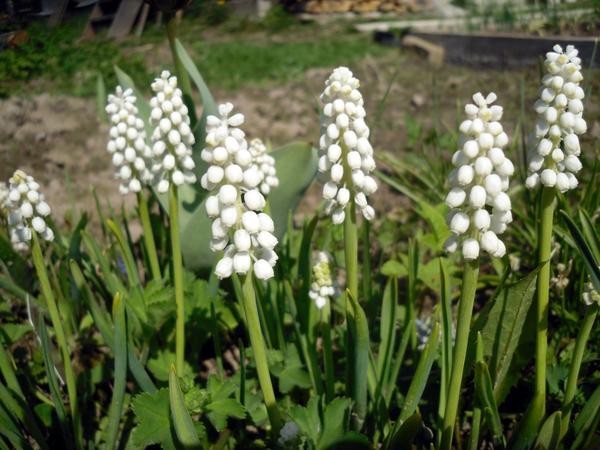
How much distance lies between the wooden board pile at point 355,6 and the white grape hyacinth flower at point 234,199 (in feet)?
32.3

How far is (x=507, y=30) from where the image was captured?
257 inches

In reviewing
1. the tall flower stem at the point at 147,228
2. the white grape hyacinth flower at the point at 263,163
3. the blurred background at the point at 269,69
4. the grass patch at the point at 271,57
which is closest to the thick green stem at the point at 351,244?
the white grape hyacinth flower at the point at 263,163

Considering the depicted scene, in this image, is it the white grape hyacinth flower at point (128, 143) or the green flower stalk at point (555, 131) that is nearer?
the green flower stalk at point (555, 131)

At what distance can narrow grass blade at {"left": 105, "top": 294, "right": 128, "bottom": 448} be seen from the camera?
4.80 ft

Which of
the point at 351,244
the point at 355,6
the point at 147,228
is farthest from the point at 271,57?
the point at 351,244

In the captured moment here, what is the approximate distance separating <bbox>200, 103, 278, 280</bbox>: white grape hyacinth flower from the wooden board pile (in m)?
9.86

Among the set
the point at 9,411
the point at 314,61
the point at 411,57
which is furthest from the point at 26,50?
the point at 411,57

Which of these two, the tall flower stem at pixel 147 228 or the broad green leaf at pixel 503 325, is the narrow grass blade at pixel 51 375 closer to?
the tall flower stem at pixel 147 228

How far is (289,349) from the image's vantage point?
1978mm

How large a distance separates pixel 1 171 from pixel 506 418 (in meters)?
3.45

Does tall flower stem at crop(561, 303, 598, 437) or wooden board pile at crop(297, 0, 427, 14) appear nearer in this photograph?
tall flower stem at crop(561, 303, 598, 437)

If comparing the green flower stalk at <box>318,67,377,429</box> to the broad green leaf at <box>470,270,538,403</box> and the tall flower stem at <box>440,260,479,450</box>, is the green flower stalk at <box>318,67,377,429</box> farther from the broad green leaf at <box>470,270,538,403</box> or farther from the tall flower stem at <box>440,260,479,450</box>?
the broad green leaf at <box>470,270,538,403</box>

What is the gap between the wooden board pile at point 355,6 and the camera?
34.4ft

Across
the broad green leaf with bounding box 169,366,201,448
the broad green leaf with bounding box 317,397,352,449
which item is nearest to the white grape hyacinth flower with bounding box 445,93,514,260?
the broad green leaf with bounding box 317,397,352,449
